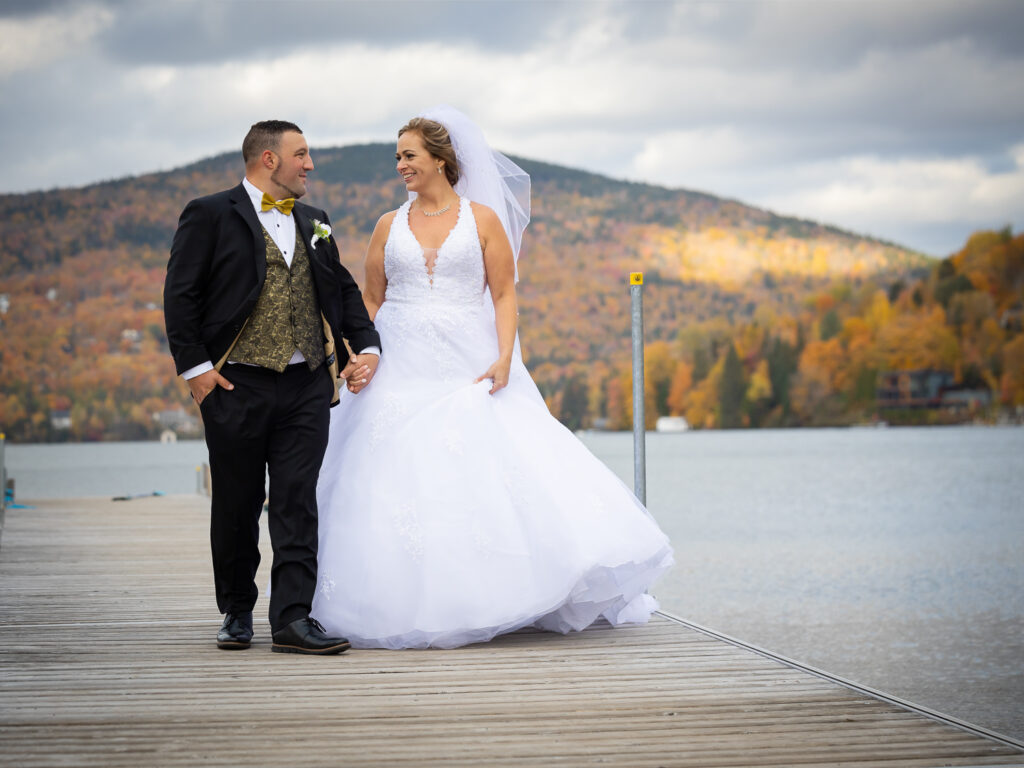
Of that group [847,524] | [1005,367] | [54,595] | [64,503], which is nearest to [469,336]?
[54,595]

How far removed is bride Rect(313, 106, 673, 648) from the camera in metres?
4.41

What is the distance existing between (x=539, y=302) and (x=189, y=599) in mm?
58688

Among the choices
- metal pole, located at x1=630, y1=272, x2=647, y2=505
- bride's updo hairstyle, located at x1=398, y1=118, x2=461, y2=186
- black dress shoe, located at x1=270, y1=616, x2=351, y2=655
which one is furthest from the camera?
metal pole, located at x1=630, y1=272, x2=647, y2=505

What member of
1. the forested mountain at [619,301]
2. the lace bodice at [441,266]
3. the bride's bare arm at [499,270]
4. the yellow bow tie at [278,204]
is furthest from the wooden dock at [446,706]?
the forested mountain at [619,301]

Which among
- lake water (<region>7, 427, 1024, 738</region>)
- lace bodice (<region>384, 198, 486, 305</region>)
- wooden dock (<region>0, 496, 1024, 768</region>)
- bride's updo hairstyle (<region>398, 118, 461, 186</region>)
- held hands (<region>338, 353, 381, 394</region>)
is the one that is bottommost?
lake water (<region>7, 427, 1024, 738</region>)

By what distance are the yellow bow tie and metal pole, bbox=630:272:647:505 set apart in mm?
2173

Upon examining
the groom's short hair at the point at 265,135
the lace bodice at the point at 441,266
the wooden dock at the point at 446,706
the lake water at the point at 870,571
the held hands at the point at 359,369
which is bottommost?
the lake water at the point at 870,571

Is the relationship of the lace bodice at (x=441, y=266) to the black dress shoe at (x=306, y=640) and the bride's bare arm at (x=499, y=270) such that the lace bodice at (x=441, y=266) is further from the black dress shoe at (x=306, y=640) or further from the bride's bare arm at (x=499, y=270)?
the black dress shoe at (x=306, y=640)

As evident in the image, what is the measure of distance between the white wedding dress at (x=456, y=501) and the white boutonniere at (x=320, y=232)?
50cm

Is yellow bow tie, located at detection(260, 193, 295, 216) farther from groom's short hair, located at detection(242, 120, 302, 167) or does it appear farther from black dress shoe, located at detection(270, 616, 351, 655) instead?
black dress shoe, located at detection(270, 616, 351, 655)

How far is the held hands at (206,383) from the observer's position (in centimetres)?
418

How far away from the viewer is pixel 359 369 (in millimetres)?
4668

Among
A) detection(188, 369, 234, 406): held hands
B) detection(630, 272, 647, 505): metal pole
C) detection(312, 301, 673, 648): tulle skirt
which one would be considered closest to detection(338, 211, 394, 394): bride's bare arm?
detection(312, 301, 673, 648): tulle skirt

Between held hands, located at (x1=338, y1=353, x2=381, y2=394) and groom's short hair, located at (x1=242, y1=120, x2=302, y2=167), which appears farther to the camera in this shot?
held hands, located at (x1=338, y1=353, x2=381, y2=394)
